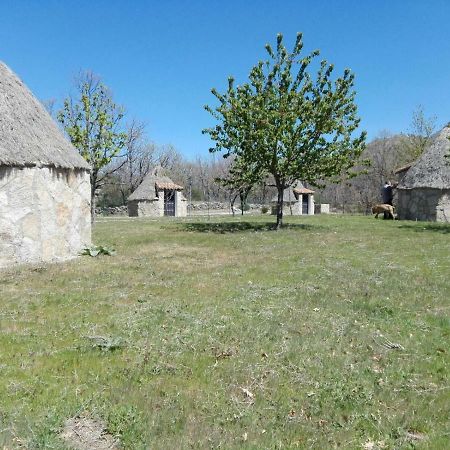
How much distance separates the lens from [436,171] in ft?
93.4

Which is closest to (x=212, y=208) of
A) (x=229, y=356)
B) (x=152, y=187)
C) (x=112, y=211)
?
(x=112, y=211)

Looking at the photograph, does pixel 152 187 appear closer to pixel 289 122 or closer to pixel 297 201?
pixel 297 201

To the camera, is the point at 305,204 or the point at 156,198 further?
the point at 305,204

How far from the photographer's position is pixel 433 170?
28.7 m

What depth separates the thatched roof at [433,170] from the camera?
27927 mm

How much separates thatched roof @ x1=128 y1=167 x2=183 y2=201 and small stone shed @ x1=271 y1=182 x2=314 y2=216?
1273cm

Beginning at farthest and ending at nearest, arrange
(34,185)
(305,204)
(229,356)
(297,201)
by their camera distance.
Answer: (305,204)
(297,201)
(34,185)
(229,356)

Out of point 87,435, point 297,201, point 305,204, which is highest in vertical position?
point 297,201

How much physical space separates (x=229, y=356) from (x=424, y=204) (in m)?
27.0

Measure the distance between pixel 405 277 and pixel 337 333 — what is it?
16.0 feet

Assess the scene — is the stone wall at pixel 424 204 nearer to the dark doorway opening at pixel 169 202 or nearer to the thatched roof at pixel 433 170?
the thatched roof at pixel 433 170

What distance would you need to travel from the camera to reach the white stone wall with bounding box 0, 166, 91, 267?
1137 centimetres

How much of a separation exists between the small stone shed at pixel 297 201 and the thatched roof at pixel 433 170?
18.2m

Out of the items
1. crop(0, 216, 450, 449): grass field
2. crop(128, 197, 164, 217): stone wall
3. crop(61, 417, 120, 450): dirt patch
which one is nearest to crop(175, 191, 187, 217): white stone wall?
crop(128, 197, 164, 217): stone wall
